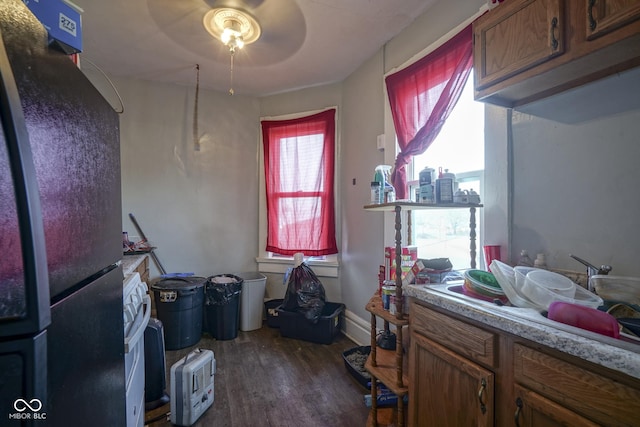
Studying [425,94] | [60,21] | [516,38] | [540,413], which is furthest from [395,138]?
[60,21]

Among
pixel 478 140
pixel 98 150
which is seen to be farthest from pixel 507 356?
pixel 98 150

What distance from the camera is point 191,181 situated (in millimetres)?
3127

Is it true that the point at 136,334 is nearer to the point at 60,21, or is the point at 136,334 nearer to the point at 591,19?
the point at 60,21

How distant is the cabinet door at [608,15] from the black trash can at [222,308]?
2812 millimetres

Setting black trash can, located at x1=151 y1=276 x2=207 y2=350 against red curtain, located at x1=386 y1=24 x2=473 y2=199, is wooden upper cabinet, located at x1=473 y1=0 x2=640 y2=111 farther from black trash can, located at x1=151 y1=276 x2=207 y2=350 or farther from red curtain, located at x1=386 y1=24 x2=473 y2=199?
black trash can, located at x1=151 y1=276 x2=207 y2=350

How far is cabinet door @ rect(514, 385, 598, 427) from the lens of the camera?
0.72 meters

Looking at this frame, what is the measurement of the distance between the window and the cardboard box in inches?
68.4

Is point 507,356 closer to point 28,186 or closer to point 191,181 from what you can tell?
point 28,186

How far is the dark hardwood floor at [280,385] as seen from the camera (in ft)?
5.54

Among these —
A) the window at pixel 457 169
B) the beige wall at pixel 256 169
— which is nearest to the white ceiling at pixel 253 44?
the beige wall at pixel 256 169

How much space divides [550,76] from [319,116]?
2152 millimetres

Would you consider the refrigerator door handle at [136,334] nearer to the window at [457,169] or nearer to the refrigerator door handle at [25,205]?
the refrigerator door handle at [25,205]

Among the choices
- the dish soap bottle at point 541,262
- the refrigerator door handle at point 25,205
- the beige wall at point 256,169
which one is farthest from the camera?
the beige wall at point 256,169

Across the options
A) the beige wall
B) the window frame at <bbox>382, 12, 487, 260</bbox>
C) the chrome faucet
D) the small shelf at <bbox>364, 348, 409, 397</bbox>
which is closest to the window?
the window frame at <bbox>382, 12, 487, 260</bbox>
